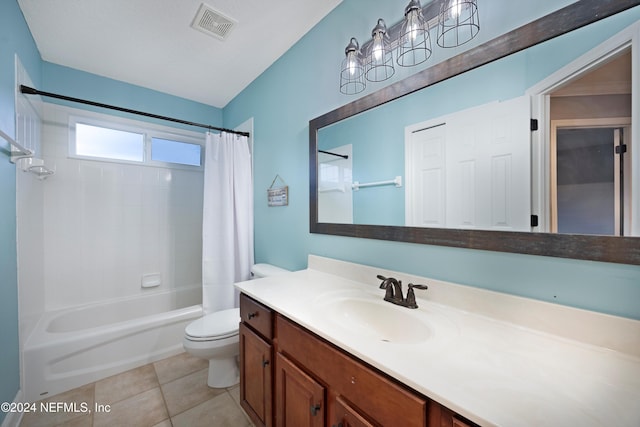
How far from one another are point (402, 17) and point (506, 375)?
147 cm

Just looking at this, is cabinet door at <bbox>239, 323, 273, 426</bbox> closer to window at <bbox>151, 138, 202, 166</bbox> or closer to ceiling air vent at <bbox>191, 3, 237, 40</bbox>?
ceiling air vent at <bbox>191, 3, 237, 40</bbox>

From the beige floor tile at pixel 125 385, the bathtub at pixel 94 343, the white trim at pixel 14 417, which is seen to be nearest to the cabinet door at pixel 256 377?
the beige floor tile at pixel 125 385

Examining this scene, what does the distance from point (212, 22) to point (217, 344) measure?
213 cm

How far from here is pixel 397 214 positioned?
1.24 meters

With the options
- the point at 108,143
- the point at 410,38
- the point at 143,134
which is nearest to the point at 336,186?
the point at 410,38

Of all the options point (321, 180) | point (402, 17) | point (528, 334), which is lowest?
point (528, 334)

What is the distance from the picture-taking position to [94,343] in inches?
70.9

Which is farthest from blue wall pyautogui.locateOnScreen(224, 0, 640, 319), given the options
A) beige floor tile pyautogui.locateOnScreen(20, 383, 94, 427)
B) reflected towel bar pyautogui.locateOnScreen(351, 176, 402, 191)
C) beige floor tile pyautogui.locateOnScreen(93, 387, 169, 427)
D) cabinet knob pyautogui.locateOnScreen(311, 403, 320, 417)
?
beige floor tile pyautogui.locateOnScreen(20, 383, 94, 427)

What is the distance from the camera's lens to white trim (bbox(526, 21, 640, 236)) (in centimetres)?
67

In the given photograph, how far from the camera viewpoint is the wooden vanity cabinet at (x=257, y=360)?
1163 millimetres

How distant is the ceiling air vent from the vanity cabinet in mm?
1766

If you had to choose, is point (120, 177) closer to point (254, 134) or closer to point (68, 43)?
point (68, 43)

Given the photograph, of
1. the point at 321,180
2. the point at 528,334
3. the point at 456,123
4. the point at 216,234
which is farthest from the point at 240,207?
the point at 528,334

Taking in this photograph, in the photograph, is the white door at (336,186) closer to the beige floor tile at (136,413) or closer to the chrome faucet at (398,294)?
the chrome faucet at (398,294)
